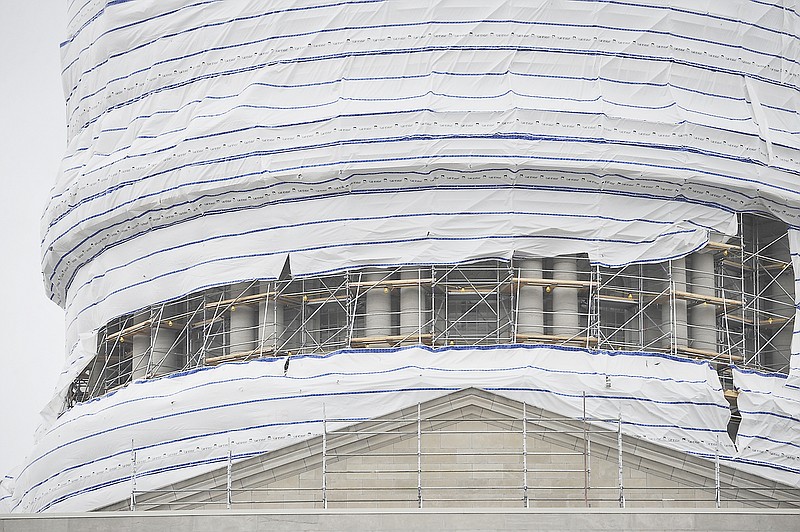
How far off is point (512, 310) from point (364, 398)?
16.6 feet

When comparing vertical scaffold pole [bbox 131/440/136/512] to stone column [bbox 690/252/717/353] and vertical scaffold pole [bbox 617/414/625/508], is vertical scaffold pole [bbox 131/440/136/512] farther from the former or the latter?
stone column [bbox 690/252/717/353]

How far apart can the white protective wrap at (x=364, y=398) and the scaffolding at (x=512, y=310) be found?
137cm

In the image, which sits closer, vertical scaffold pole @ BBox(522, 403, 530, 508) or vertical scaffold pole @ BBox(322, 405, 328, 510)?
vertical scaffold pole @ BBox(522, 403, 530, 508)

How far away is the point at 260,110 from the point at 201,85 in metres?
2.65

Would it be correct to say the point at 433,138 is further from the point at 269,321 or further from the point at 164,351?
the point at 164,351

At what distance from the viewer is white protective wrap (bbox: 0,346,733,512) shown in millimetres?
39750

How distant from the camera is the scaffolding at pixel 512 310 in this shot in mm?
42656

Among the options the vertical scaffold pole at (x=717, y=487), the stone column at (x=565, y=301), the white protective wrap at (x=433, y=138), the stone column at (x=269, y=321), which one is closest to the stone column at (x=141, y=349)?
the white protective wrap at (x=433, y=138)

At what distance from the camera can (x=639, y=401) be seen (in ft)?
133

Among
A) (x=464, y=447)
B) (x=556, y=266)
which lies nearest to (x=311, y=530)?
(x=464, y=447)

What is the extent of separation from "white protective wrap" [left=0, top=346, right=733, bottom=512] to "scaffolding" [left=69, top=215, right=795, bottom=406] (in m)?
1.37

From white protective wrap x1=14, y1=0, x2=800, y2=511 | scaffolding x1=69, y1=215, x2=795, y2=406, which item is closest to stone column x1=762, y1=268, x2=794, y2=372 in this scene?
scaffolding x1=69, y1=215, x2=795, y2=406

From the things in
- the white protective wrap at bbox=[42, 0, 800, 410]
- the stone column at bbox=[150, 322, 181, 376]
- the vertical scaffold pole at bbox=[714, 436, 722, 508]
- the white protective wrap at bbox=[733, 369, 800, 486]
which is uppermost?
the white protective wrap at bbox=[42, 0, 800, 410]

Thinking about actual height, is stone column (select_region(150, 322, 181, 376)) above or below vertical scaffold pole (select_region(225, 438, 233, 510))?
above
